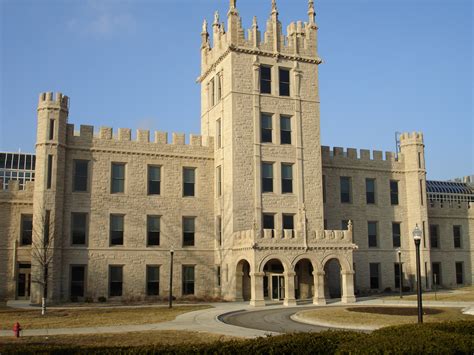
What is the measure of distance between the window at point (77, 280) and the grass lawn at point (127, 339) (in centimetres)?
2027

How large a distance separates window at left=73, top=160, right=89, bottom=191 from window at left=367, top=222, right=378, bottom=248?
81.8 feet

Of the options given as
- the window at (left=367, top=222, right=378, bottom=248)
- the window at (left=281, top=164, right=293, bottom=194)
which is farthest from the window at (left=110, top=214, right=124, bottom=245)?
the window at (left=367, top=222, right=378, bottom=248)

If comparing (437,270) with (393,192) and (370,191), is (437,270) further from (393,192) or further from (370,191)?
(370,191)

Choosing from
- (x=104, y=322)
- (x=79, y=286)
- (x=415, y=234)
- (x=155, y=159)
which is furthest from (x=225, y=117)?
(x=415, y=234)

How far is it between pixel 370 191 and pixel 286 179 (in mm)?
10709

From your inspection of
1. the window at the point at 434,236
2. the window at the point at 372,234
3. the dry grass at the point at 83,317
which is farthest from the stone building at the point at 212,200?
the window at the point at 434,236

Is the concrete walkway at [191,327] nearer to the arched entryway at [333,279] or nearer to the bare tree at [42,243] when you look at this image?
the bare tree at [42,243]

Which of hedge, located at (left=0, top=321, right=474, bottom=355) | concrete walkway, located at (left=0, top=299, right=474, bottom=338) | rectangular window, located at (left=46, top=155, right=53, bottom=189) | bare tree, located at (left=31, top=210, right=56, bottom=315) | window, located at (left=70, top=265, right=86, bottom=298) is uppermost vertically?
rectangular window, located at (left=46, top=155, right=53, bottom=189)

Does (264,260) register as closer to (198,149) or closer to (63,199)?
(198,149)

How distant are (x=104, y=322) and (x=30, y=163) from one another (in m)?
73.6

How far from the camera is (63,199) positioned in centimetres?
4081

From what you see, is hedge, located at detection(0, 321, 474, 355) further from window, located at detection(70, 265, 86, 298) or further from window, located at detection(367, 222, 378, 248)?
window, located at detection(367, 222, 378, 248)

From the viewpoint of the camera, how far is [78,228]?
41.4m

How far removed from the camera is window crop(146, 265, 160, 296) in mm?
42594
